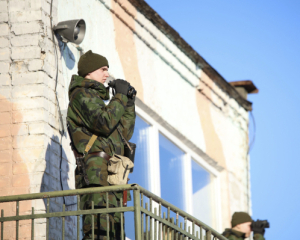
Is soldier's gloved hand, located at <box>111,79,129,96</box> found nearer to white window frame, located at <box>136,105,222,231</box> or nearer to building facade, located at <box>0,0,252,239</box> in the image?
building facade, located at <box>0,0,252,239</box>

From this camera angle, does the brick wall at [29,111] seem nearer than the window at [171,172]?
Yes

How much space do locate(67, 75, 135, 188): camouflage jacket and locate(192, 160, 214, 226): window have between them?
4946 mm

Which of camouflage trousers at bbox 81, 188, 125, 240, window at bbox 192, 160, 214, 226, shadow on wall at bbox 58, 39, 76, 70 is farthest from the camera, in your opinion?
window at bbox 192, 160, 214, 226

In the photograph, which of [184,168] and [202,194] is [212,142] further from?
[184,168]

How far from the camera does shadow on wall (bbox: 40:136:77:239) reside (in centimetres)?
650

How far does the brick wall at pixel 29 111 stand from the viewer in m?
6.50

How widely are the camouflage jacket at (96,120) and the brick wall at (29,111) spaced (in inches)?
39.5

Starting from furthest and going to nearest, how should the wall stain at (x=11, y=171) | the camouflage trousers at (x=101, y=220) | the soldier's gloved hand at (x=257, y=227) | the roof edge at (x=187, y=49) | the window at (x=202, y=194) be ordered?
1. the window at (x=202, y=194)
2. the roof edge at (x=187, y=49)
3. the soldier's gloved hand at (x=257, y=227)
4. the wall stain at (x=11, y=171)
5. the camouflage trousers at (x=101, y=220)

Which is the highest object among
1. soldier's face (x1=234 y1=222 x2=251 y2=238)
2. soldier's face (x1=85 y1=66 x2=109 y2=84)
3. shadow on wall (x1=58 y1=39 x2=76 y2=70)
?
shadow on wall (x1=58 y1=39 x2=76 y2=70)

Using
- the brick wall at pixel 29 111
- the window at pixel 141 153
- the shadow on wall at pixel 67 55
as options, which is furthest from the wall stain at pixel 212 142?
the brick wall at pixel 29 111

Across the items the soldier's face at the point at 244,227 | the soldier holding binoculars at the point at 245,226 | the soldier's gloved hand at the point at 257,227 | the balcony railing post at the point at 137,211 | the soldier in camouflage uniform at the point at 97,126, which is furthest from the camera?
the soldier's gloved hand at the point at 257,227

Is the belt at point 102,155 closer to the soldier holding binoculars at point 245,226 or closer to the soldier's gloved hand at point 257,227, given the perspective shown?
the soldier holding binoculars at point 245,226

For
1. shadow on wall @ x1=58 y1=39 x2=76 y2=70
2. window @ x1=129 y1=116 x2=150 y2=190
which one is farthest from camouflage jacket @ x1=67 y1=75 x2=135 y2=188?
window @ x1=129 y1=116 x2=150 y2=190

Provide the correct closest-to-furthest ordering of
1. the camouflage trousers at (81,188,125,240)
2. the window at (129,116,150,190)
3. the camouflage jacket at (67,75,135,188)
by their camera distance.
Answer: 1. the camouflage trousers at (81,188,125,240)
2. the camouflage jacket at (67,75,135,188)
3. the window at (129,116,150,190)
